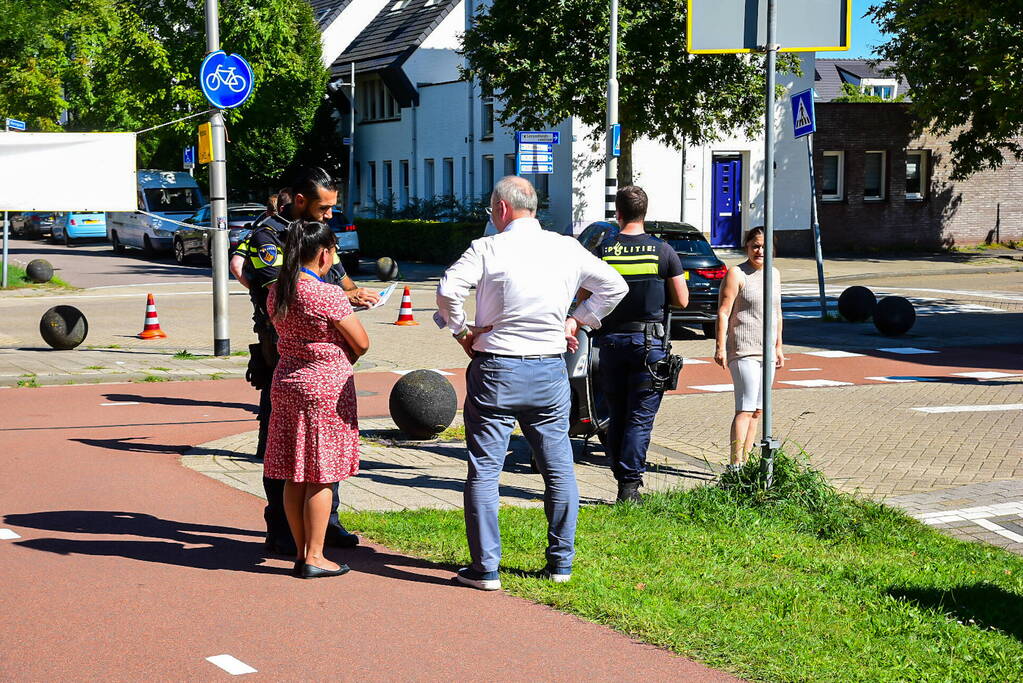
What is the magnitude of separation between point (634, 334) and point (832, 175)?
3116 centimetres

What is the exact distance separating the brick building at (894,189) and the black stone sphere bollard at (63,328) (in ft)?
83.3

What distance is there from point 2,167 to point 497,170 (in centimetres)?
2709

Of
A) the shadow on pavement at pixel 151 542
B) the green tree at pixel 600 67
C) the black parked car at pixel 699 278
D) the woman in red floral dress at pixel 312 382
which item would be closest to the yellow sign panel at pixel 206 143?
the black parked car at pixel 699 278

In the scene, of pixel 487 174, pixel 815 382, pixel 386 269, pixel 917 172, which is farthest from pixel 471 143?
pixel 815 382

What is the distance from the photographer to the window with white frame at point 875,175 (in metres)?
37.5

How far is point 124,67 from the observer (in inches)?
1526

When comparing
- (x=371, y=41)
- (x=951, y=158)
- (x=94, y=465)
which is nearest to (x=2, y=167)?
(x=94, y=465)

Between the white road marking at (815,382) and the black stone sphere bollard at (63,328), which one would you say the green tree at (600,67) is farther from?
the white road marking at (815,382)

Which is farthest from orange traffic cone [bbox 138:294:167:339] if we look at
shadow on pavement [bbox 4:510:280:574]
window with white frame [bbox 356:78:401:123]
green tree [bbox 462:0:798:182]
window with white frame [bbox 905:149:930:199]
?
window with white frame [bbox 356:78:401:123]

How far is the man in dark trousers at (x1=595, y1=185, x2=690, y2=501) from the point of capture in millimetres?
7508

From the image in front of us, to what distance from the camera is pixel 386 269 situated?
2981 cm

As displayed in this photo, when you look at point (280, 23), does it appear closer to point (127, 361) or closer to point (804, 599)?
point (127, 361)

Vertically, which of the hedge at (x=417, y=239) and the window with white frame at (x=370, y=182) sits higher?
the window with white frame at (x=370, y=182)

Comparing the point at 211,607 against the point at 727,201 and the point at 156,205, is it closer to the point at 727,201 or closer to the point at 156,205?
the point at 727,201
